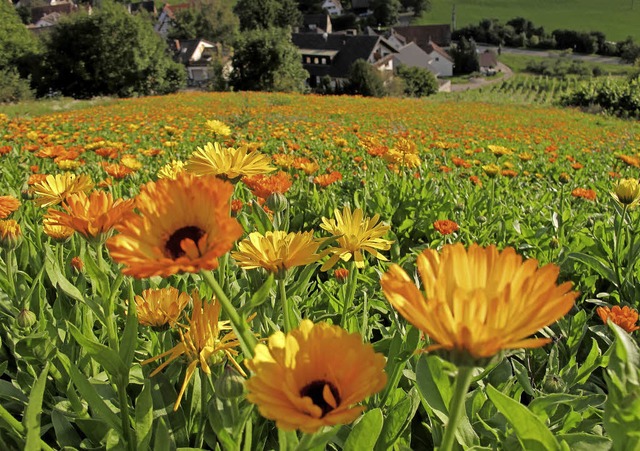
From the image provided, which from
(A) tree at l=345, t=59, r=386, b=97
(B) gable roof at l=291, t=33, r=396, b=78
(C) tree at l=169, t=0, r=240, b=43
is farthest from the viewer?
(C) tree at l=169, t=0, r=240, b=43

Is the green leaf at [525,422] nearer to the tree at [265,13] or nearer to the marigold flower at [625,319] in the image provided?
the marigold flower at [625,319]

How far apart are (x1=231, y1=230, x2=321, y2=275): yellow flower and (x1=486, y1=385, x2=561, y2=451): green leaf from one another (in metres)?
0.39

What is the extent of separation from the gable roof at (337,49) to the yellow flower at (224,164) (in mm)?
Answer: 40278

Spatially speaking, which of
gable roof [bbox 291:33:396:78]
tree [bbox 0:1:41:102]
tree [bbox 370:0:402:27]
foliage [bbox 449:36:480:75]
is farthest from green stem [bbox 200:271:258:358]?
tree [bbox 370:0:402:27]

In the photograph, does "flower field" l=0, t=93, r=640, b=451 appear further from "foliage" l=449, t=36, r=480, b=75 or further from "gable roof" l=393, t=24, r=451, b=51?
"gable roof" l=393, t=24, r=451, b=51

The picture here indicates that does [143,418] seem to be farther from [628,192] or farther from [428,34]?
[428,34]

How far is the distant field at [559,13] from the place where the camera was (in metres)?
61.2

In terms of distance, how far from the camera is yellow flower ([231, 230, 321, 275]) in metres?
0.84

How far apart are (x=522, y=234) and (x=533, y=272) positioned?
6.35ft

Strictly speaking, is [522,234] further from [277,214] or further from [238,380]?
[238,380]

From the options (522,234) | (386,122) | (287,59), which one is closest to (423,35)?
(287,59)

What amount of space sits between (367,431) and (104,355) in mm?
469

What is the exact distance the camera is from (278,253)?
0.87 metres

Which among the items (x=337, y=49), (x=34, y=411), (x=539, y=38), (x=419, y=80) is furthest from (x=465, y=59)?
(x=34, y=411)
